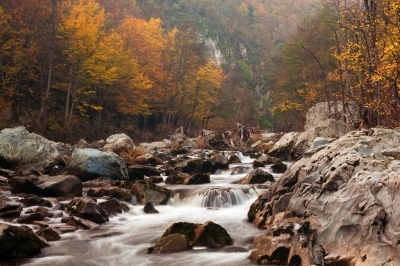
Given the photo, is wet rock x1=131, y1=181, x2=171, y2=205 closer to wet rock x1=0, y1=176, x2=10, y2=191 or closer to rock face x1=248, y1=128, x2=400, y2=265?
rock face x1=248, y1=128, x2=400, y2=265

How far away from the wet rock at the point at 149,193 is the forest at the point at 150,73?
7.00m

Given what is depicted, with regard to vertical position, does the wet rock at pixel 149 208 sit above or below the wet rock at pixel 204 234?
above

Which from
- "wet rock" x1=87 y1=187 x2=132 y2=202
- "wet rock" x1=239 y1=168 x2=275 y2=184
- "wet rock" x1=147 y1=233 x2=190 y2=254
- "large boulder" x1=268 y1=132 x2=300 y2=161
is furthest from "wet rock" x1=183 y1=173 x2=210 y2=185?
"large boulder" x1=268 y1=132 x2=300 y2=161

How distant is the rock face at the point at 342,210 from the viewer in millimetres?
6000

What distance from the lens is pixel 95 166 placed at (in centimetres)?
1477

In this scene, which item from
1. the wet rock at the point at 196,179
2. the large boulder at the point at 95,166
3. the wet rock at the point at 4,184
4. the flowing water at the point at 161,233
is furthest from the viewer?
the large boulder at the point at 95,166

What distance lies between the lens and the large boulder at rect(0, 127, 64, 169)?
1577 cm

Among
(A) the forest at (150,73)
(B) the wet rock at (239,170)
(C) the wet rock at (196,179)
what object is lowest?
(C) the wet rock at (196,179)

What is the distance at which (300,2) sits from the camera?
4547 inches

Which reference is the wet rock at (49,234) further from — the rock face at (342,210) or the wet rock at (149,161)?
the wet rock at (149,161)

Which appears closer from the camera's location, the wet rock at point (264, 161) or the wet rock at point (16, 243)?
the wet rock at point (16, 243)

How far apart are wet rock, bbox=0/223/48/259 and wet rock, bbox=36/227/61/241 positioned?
0.64 metres

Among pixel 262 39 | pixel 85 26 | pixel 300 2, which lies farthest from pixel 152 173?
pixel 300 2

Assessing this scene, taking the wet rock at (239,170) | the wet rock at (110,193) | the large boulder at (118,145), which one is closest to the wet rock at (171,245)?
the wet rock at (110,193)
